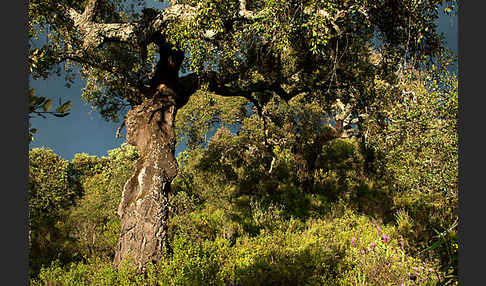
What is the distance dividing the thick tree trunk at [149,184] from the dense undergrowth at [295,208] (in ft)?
1.79

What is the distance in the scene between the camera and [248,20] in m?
7.03

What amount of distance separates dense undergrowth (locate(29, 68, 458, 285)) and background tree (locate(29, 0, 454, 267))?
0.97m

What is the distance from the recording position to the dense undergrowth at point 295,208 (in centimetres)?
577

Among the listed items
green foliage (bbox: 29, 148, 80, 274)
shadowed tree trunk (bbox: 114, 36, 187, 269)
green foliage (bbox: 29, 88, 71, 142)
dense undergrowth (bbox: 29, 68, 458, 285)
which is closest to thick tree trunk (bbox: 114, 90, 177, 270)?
shadowed tree trunk (bbox: 114, 36, 187, 269)

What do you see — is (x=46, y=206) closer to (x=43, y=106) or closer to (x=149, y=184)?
(x=149, y=184)

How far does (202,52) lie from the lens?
270 inches

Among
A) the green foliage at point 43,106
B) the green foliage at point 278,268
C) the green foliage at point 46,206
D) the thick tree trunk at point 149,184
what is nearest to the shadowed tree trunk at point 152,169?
the thick tree trunk at point 149,184

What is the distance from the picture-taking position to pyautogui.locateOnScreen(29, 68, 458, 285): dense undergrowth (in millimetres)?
5770

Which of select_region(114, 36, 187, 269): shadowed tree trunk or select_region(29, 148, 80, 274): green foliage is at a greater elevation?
select_region(114, 36, 187, 269): shadowed tree trunk

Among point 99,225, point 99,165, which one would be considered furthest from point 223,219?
point 99,165

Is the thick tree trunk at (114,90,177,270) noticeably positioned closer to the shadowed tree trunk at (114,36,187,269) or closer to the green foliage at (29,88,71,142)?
the shadowed tree trunk at (114,36,187,269)

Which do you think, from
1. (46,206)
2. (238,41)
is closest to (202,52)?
(238,41)

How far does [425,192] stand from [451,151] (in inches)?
74.2

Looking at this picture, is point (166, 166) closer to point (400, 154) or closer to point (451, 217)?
point (400, 154)
